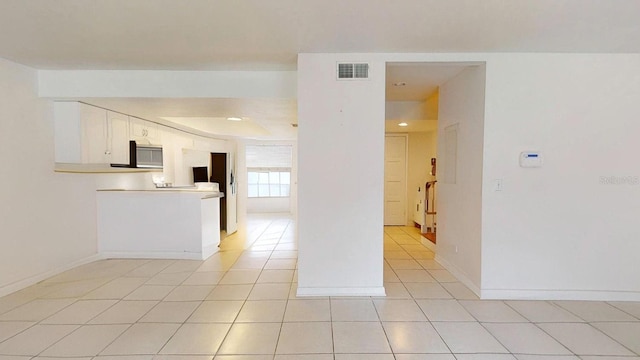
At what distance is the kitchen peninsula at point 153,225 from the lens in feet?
14.3

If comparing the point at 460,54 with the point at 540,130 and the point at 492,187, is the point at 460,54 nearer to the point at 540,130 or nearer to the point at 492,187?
the point at 540,130

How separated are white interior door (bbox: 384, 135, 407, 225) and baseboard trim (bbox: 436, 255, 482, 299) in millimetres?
2653

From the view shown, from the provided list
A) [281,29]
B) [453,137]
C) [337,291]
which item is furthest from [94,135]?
[453,137]

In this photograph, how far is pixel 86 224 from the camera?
13.5 ft

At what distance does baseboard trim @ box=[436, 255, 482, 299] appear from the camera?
3064mm

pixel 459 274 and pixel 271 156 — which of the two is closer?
pixel 459 274

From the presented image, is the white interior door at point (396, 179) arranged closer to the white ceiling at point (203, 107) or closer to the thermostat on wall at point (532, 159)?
the white ceiling at point (203, 107)

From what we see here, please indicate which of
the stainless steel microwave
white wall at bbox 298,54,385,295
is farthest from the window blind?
white wall at bbox 298,54,385,295

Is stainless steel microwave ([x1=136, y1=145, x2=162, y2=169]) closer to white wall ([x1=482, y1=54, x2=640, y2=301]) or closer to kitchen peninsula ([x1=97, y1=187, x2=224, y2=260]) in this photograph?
kitchen peninsula ([x1=97, y1=187, x2=224, y2=260])

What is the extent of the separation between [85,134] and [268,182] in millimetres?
6016

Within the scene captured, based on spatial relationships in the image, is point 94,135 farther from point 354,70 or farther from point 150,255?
point 354,70

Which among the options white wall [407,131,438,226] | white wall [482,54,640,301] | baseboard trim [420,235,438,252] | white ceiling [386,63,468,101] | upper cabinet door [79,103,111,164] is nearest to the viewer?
white wall [482,54,640,301]

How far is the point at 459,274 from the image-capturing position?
3.44 metres

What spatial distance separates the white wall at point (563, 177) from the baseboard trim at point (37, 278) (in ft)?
16.3
